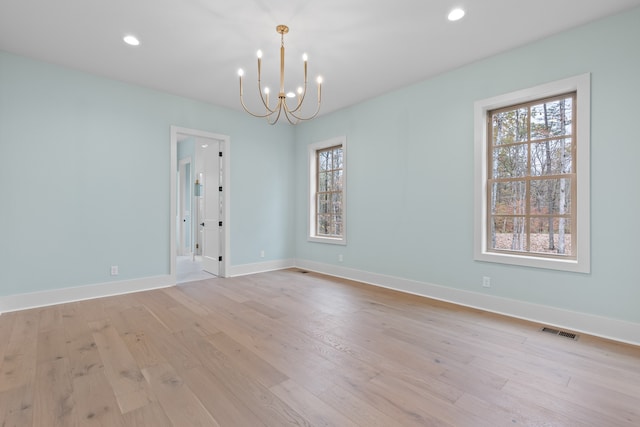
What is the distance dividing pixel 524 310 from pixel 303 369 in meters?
2.49

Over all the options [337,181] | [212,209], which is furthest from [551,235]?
[212,209]

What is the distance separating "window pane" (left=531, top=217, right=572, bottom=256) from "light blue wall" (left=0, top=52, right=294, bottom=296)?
15.4 ft

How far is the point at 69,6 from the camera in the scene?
254cm

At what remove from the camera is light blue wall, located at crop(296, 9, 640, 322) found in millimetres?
2613

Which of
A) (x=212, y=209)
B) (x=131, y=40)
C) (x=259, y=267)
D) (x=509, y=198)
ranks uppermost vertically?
(x=131, y=40)

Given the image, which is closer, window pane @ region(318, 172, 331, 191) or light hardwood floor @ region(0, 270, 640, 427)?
light hardwood floor @ region(0, 270, 640, 427)

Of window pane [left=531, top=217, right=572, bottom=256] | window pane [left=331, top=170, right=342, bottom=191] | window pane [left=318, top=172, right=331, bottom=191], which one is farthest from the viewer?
window pane [left=318, top=172, right=331, bottom=191]

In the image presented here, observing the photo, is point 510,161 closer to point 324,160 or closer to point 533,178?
point 533,178

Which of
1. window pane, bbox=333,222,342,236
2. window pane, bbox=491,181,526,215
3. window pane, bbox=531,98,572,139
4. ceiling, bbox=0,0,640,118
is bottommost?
window pane, bbox=333,222,342,236

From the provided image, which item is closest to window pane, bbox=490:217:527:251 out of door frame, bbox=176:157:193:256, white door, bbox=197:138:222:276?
white door, bbox=197:138:222:276

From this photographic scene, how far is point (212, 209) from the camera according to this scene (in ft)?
17.8

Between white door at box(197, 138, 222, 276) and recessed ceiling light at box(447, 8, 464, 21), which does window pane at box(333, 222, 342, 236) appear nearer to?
white door at box(197, 138, 222, 276)

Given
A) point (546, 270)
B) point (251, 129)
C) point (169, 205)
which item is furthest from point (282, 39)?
point (546, 270)

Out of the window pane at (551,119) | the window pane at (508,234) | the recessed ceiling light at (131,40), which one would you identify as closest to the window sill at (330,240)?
the window pane at (508,234)
